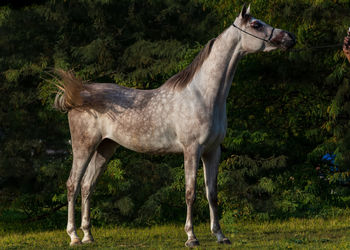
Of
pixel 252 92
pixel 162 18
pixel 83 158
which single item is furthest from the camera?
pixel 162 18

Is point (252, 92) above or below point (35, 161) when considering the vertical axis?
above

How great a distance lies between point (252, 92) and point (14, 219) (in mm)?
6089

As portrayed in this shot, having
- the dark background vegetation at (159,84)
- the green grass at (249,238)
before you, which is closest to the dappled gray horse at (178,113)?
the green grass at (249,238)

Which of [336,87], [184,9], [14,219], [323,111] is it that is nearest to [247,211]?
[323,111]

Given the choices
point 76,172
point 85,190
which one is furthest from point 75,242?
point 76,172

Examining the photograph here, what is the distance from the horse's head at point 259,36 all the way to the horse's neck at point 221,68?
10cm

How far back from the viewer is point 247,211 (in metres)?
10.7

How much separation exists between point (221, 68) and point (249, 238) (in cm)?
235

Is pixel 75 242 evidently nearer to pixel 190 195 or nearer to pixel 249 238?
pixel 190 195

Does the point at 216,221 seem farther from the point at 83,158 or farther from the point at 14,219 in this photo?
the point at 14,219

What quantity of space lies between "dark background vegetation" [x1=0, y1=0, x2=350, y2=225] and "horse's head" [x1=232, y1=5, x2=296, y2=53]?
2838mm

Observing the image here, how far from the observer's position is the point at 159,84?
38.7 feet

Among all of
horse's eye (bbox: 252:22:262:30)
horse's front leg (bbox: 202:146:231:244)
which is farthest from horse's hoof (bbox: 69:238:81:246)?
horse's eye (bbox: 252:22:262:30)

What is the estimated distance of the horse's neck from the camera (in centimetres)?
718
